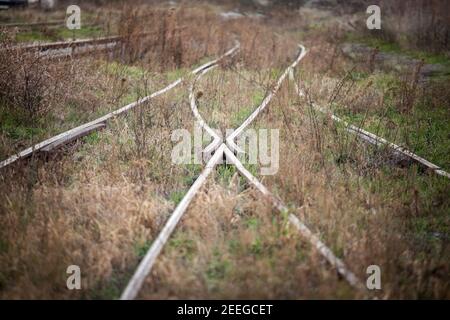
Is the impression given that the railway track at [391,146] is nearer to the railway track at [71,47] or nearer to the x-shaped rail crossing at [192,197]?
the x-shaped rail crossing at [192,197]

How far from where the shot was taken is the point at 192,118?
5.74 m

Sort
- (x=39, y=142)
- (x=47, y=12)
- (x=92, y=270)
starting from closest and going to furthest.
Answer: (x=92, y=270), (x=39, y=142), (x=47, y=12)

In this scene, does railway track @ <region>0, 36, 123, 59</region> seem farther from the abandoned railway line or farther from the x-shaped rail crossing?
the x-shaped rail crossing

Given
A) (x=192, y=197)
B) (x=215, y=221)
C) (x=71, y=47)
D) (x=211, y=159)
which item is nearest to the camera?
(x=215, y=221)

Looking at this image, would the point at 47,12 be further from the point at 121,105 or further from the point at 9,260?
the point at 9,260

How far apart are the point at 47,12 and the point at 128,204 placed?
17.1m

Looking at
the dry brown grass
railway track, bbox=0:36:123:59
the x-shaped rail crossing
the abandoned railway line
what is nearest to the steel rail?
the abandoned railway line

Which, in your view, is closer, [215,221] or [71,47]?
[215,221]

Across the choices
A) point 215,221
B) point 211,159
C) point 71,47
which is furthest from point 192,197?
point 71,47

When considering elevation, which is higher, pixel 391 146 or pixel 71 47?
pixel 71 47

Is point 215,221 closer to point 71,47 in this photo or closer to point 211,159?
point 211,159

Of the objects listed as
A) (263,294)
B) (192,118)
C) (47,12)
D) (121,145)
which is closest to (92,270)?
(263,294)

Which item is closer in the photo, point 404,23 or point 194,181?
point 194,181
